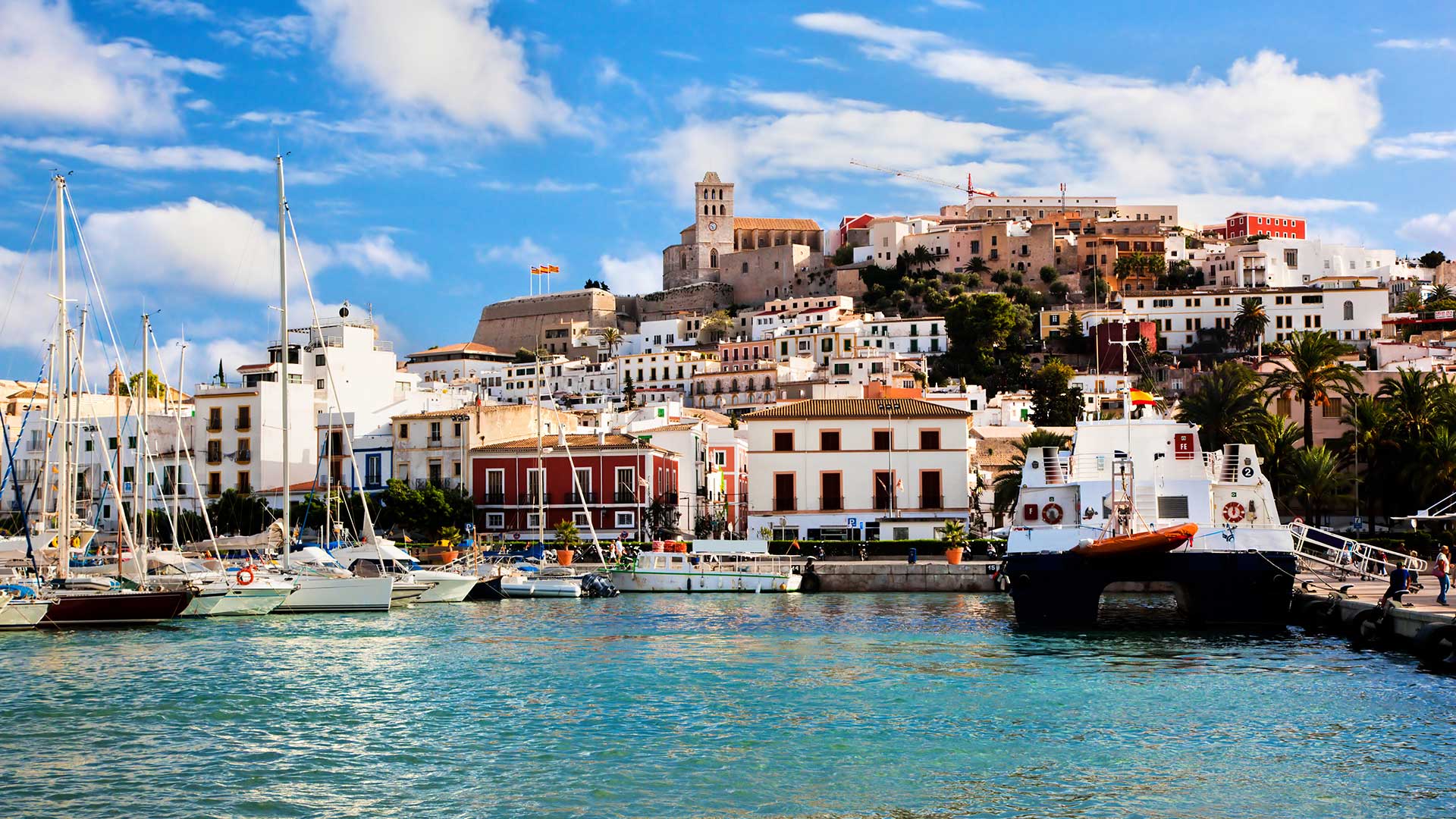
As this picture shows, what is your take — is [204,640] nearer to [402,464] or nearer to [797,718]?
[797,718]

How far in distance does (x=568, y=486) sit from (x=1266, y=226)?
137 m

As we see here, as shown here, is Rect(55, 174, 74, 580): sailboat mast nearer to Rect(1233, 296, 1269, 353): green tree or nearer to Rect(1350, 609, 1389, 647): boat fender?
Rect(1350, 609, 1389, 647): boat fender

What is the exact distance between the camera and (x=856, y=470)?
192 feet

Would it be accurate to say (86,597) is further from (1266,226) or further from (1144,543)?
(1266,226)

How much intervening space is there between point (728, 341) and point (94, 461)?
84.1m

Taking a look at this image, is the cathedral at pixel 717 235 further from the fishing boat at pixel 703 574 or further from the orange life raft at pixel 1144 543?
the orange life raft at pixel 1144 543

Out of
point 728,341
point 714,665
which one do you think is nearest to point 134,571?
point 714,665

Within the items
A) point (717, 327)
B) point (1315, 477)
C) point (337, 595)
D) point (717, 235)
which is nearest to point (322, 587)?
point (337, 595)

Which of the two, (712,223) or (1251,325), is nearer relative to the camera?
(1251,325)

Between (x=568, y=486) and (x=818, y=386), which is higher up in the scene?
(x=818, y=386)

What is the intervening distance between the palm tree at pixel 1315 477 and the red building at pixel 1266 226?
12420cm

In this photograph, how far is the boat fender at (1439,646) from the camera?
87.3 feet

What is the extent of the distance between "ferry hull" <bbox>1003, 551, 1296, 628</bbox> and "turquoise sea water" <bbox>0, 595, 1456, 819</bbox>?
930 mm

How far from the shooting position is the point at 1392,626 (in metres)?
30.8
